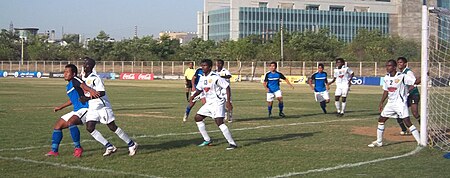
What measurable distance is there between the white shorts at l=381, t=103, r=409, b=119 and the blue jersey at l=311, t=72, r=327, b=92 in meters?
8.77

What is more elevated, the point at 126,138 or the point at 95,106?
the point at 95,106

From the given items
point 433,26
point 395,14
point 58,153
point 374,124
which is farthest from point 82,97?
point 395,14

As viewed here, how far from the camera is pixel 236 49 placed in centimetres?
10194

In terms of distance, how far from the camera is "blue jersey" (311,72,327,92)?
2289 centimetres

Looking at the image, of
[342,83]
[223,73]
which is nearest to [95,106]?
[223,73]

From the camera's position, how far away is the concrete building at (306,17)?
Answer: 139 meters

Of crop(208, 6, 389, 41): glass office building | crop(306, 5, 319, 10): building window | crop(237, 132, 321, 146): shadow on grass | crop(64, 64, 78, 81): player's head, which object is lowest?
crop(237, 132, 321, 146): shadow on grass

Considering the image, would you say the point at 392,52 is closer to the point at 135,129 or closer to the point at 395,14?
the point at 395,14

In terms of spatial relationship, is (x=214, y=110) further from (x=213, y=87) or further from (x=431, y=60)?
(x=431, y=60)

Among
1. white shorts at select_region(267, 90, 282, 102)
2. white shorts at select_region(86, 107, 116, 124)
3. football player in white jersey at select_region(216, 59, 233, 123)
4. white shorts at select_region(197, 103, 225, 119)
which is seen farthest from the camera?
white shorts at select_region(267, 90, 282, 102)

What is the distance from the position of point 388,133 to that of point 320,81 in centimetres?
633

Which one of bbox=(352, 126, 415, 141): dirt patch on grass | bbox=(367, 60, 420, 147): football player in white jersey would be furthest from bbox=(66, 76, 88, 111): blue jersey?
bbox=(352, 126, 415, 141): dirt patch on grass

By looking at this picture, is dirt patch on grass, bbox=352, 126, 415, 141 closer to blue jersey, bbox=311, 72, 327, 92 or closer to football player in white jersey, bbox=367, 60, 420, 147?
football player in white jersey, bbox=367, 60, 420, 147

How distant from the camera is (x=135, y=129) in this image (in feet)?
57.5
